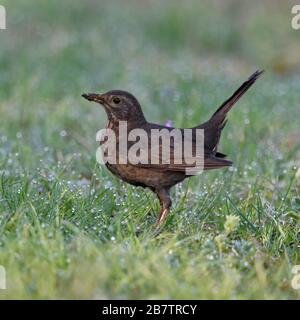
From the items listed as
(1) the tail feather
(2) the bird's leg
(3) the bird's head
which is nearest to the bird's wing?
(2) the bird's leg

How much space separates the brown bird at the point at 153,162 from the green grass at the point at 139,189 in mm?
226

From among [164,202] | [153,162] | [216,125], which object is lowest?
[164,202]

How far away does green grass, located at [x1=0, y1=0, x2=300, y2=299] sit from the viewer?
4.51 m

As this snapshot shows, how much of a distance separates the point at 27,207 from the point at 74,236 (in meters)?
0.54

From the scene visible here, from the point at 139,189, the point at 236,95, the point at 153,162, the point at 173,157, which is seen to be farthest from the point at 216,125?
the point at 139,189

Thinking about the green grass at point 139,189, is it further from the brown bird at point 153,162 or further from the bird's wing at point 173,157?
the bird's wing at point 173,157

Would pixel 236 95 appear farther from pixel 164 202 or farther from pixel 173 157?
pixel 164 202

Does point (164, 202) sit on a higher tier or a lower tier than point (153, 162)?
lower

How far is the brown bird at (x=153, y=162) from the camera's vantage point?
560 centimetres

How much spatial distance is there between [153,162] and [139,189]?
2.61ft

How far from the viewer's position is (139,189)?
6.37 meters

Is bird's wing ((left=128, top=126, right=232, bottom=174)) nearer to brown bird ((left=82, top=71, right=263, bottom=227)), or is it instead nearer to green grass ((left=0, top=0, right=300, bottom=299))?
brown bird ((left=82, top=71, right=263, bottom=227))

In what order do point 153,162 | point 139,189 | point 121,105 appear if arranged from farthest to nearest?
1. point 139,189
2. point 121,105
3. point 153,162

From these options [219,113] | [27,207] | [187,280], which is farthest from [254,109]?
[187,280]
